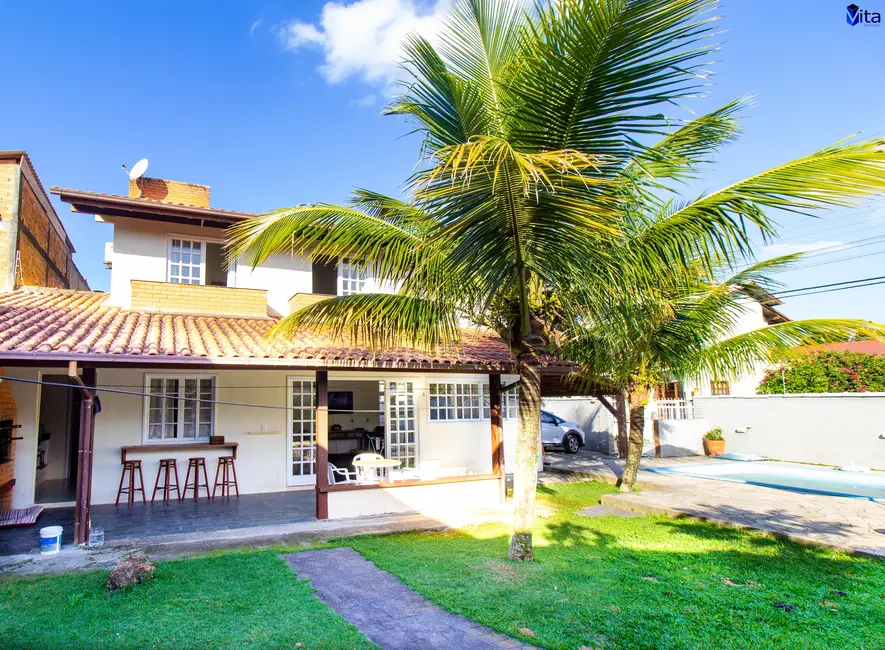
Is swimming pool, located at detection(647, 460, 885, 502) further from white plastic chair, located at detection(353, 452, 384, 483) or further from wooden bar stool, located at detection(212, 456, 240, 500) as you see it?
wooden bar stool, located at detection(212, 456, 240, 500)

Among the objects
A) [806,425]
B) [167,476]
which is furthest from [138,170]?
[806,425]

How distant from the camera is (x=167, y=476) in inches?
450

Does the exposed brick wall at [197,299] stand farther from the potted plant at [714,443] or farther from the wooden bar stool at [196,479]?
the potted plant at [714,443]

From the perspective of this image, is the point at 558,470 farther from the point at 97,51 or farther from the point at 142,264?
the point at 97,51

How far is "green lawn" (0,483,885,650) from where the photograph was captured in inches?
192

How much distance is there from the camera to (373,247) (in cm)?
730

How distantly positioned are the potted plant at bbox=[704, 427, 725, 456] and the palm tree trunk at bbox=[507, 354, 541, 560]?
53.8 ft

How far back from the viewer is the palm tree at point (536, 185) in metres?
4.72

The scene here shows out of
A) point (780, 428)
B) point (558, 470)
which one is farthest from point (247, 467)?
point (780, 428)

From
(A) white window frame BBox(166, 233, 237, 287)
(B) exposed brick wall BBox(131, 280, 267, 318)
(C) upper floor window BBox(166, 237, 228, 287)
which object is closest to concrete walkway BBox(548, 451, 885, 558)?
(B) exposed brick wall BBox(131, 280, 267, 318)

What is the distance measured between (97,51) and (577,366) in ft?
42.1

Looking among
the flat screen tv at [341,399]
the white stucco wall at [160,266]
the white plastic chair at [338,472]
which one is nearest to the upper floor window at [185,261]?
the white stucco wall at [160,266]

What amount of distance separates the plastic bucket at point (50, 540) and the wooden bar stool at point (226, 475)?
14.2 feet

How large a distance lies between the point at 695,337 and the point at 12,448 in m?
12.8
